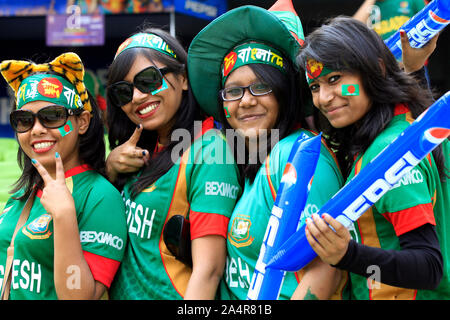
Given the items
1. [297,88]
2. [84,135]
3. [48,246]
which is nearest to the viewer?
[48,246]

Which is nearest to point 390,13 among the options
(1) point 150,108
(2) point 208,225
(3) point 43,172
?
(1) point 150,108

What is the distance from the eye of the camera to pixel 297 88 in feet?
8.26

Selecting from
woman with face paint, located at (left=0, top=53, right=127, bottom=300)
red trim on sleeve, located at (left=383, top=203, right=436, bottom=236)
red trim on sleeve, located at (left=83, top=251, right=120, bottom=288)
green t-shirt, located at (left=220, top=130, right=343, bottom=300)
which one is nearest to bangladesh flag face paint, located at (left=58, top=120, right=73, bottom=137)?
woman with face paint, located at (left=0, top=53, right=127, bottom=300)

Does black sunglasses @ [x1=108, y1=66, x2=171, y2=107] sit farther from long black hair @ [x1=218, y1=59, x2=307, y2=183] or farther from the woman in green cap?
long black hair @ [x1=218, y1=59, x2=307, y2=183]

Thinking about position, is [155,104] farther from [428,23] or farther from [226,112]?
[428,23]

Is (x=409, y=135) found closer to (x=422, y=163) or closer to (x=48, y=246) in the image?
(x=422, y=163)

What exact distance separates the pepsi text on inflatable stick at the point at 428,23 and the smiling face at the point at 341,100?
0.61m

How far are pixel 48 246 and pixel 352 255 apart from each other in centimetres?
131

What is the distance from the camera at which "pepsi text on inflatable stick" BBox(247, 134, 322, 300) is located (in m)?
1.82

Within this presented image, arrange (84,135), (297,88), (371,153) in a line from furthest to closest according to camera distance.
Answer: (84,135) < (297,88) < (371,153)

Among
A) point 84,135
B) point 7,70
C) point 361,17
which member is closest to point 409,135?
point 84,135

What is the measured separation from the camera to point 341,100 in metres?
2.12

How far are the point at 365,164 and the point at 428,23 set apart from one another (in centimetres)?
91

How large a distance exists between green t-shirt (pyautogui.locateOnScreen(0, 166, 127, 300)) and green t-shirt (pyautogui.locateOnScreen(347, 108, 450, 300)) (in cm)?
105
